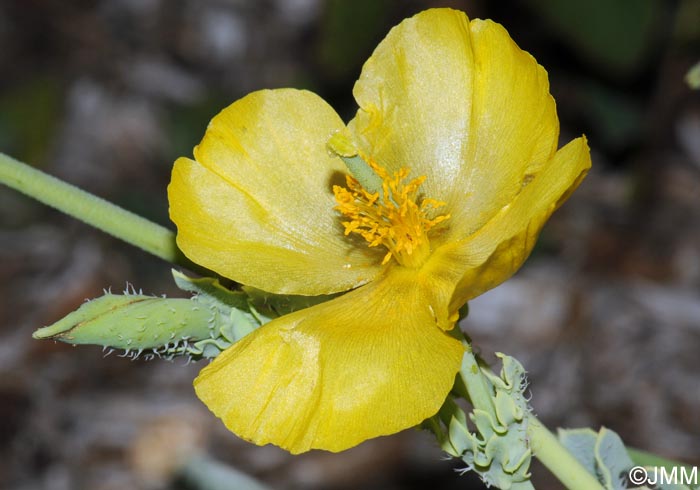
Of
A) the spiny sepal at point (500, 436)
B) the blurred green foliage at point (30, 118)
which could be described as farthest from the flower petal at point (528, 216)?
the blurred green foliage at point (30, 118)

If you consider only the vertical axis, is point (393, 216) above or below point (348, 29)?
above

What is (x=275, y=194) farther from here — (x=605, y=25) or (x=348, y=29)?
(x=605, y=25)

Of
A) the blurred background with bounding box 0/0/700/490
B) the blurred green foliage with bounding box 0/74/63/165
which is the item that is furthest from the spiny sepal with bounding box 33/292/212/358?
the blurred green foliage with bounding box 0/74/63/165

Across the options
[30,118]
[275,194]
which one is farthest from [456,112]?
[30,118]

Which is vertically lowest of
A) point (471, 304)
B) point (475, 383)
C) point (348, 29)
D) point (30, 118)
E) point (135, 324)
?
point (30, 118)

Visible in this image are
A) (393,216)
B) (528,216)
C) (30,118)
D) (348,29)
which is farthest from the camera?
(30,118)

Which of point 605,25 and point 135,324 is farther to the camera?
point 605,25
